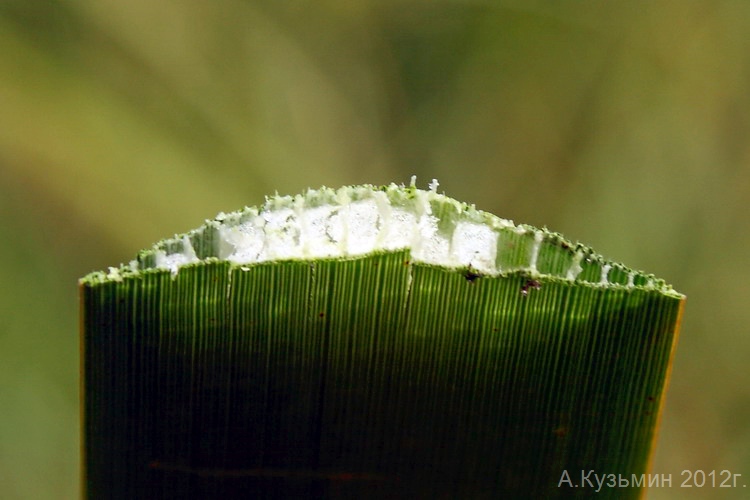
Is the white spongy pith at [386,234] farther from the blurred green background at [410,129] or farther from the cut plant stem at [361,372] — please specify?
the blurred green background at [410,129]

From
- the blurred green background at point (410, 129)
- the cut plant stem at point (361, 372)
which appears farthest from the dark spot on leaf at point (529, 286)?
the blurred green background at point (410, 129)

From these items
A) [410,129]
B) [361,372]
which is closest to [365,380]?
[361,372]

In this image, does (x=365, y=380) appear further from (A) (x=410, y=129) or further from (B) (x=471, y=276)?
(A) (x=410, y=129)

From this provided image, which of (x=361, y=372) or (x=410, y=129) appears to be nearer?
(x=361, y=372)

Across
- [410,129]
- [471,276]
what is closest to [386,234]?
[471,276]

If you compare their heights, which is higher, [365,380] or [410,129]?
[410,129]

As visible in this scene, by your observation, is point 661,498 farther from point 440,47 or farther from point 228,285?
point 228,285

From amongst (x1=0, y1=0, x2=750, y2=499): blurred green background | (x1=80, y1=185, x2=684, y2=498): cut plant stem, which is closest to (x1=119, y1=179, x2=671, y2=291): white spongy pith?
(x1=80, y1=185, x2=684, y2=498): cut plant stem

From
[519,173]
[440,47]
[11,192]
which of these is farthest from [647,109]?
[11,192]
